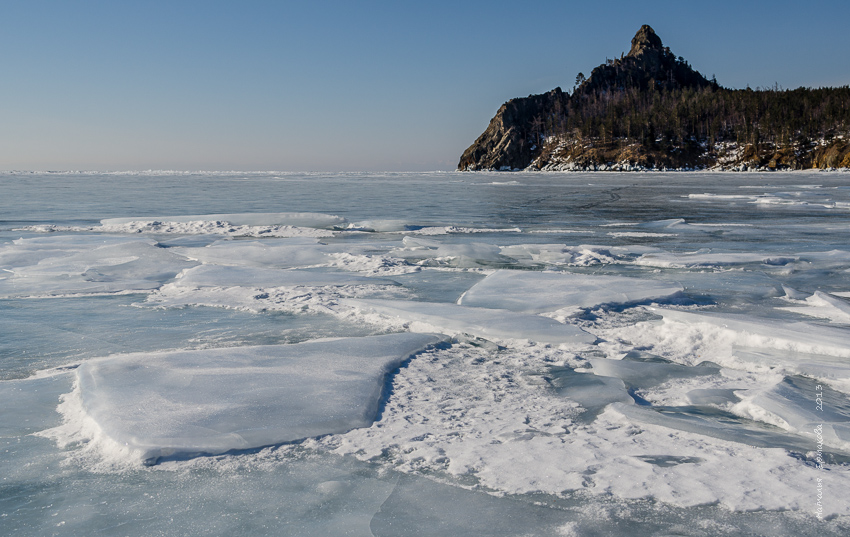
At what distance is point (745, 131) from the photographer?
9831 centimetres

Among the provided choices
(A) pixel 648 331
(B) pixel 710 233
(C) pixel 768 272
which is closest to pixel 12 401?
(A) pixel 648 331

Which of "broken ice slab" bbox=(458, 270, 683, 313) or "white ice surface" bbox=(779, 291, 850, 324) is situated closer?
"white ice surface" bbox=(779, 291, 850, 324)

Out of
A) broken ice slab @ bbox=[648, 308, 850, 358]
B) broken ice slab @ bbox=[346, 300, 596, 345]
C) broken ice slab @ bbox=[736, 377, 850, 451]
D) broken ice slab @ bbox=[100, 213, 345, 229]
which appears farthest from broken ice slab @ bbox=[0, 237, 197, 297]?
broken ice slab @ bbox=[736, 377, 850, 451]

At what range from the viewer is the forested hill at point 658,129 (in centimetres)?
9131

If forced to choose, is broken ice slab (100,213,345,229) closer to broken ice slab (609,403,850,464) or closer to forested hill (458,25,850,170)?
broken ice slab (609,403,850,464)

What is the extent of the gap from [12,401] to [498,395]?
98.6 inches

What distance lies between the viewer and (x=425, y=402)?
295 cm

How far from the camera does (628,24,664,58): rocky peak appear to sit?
163 meters

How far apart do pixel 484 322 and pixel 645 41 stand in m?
185

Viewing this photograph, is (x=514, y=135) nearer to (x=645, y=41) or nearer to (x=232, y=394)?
(x=645, y=41)

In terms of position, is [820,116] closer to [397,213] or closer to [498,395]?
[397,213]

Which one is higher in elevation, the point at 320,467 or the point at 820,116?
the point at 820,116

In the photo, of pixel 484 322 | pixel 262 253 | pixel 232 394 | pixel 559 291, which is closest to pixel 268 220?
pixel 262 253

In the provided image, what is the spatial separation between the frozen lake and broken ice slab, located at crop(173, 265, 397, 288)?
67 millimetres
